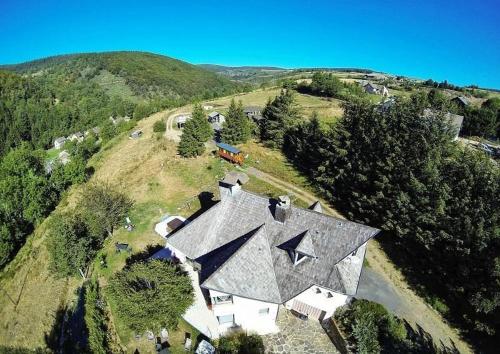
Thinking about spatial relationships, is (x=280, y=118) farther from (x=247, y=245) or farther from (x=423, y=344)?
(x=423, y=344)

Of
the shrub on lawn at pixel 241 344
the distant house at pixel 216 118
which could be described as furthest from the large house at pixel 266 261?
the distant house at pixel 216 118

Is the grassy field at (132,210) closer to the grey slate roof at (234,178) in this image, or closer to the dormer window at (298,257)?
the grey slate roof at (234,178)

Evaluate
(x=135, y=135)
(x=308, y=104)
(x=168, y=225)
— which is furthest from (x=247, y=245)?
(x=308, y=104)

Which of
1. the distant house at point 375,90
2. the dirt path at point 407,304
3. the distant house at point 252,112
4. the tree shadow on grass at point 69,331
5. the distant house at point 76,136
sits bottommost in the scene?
the tree shadow on grass at point 69,331

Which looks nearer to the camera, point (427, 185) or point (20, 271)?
point (427, 185)

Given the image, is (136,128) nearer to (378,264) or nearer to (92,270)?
(92,270)

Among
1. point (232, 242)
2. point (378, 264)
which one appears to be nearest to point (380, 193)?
point (378, 264)
